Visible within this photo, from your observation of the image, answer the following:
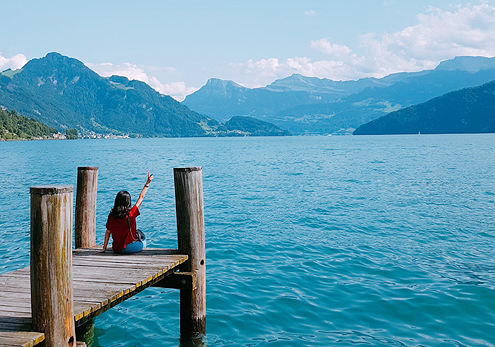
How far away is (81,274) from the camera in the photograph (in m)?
7.58

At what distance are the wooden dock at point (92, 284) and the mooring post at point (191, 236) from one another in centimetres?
28

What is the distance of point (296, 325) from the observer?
9898 millimetres

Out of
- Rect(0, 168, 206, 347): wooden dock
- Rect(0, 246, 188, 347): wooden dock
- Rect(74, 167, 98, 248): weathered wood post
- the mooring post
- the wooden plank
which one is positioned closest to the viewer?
the wooden plank

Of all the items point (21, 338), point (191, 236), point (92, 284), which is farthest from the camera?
point (191, 236)

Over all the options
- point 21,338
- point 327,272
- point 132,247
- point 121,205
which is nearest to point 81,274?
point 132,247

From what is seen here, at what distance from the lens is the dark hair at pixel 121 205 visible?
353 inches

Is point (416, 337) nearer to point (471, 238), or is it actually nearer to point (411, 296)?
point (411, 296)

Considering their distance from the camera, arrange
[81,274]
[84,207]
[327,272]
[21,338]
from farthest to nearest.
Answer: [327,272]
[84,207]
[81,274]
[21,338]

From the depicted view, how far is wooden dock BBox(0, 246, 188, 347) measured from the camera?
18.0 feet

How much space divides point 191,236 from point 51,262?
3609 millimetres

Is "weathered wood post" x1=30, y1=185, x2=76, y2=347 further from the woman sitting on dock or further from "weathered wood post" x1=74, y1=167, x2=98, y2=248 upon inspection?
"weathered wood post" x1=74, y1=167, x2=98, y2=248

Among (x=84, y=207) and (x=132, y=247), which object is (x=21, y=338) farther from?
(x=84, y=207)

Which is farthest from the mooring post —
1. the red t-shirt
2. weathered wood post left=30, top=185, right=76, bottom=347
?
weathered wood post left=30, top=185, right=76, bottom=347

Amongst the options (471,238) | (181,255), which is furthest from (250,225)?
(181,255)
